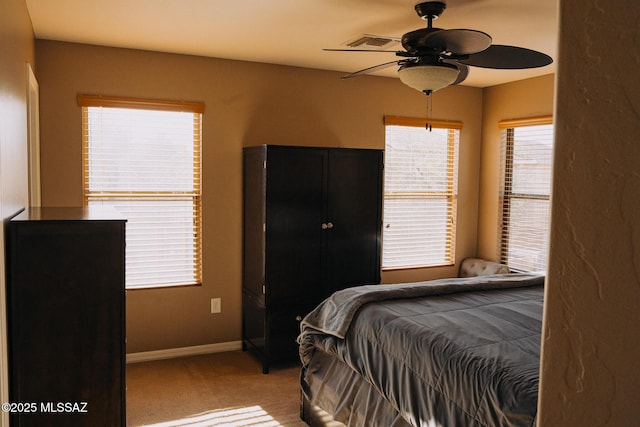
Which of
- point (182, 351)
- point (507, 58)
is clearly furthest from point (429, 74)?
point (182, 351)

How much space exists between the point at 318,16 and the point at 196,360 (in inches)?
109

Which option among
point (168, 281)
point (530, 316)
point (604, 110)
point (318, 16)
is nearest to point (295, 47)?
point (318, 16)

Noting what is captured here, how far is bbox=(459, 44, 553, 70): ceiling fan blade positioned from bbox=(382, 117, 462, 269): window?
224cm

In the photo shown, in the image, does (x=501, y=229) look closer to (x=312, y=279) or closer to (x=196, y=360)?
(x=312, y=279)

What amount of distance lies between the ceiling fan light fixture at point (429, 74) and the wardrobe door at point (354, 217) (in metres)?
1.53

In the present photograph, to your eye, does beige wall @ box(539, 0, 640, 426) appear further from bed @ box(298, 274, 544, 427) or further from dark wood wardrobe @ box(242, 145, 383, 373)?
dark wood wardrobe @ box(242, 145, 383, 373)

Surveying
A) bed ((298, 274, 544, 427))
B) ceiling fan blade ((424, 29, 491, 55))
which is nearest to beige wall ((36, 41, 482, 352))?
bed ((298, 274, 544, 427))

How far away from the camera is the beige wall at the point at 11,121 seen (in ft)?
5.51

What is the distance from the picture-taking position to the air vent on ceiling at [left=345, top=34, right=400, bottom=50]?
354cm

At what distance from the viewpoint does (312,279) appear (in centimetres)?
418

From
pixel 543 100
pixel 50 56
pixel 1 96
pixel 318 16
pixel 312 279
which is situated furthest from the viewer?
pixel 543 100

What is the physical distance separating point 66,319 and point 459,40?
1936 millimetres

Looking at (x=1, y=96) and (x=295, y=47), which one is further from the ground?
(x=295, y=47)

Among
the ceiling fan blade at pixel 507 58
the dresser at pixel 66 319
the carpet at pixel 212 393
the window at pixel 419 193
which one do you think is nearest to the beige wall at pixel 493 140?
the window at pixel 419 193
